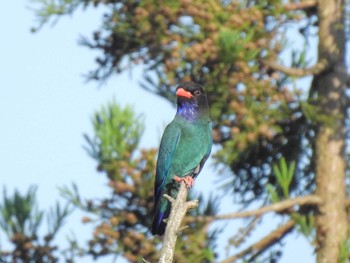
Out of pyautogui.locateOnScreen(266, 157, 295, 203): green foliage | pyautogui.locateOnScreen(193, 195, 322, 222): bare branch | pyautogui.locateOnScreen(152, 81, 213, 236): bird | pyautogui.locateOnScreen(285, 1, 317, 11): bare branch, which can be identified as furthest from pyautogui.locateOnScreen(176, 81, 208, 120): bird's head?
pyautogui.locateOnScreen(285, 1, 317, 11): bare branch

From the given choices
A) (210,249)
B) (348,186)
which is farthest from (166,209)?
(348,186)

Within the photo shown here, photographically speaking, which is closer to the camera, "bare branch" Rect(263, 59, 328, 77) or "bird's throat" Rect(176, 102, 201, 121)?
"bird's throat" Rect(176, 102, 201, 121)

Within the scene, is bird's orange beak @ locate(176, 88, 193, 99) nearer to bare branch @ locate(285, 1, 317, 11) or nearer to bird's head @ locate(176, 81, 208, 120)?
bird's head @ locate(176, 81, 208, 120)

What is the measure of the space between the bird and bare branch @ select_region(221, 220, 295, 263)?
1.70 meters

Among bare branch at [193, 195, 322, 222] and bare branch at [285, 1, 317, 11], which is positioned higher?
bare branch at [285, 1, 317, 11]

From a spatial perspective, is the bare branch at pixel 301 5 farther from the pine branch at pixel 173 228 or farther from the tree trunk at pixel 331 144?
the pine branch at pixel 173 228

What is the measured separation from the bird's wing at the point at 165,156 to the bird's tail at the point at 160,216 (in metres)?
0.09

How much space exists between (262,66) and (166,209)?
7.06 ft

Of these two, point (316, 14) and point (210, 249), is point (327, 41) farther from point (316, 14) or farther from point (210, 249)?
point (210, 249)

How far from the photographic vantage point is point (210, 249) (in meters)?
8.70

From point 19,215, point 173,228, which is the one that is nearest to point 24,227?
point 19,215

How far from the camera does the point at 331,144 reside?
352 inches

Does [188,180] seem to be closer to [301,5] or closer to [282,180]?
[282,180]

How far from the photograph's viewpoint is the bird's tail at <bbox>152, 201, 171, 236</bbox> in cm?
686
